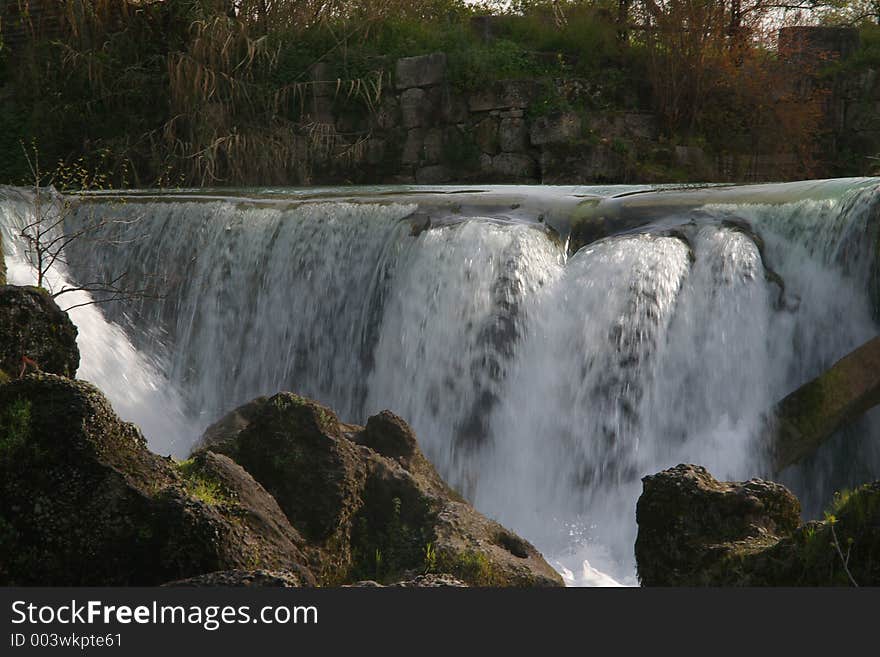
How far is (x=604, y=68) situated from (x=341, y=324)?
8413 mm

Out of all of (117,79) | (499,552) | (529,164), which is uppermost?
→ (117,79)

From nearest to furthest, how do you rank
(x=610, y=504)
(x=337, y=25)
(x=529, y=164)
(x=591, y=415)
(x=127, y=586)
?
Answer: (x=127, y=586) < (x=610, y=504) < (x=591, y=415) < (x=529, y=164) < (x=337, y=25)

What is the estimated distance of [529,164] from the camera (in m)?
13.8

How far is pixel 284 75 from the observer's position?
47.2 ft

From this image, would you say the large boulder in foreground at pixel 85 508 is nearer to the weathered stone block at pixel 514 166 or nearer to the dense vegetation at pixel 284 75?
the dense vegetation at pixel 284 75

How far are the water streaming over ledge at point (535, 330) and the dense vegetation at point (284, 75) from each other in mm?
5334

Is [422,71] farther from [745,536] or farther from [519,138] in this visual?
[745,536]

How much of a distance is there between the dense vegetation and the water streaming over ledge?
5.33m

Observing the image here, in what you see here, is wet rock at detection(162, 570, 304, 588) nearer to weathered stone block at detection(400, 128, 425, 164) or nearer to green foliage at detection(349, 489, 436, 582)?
green foliage at detection(349, 489, 436, 582)

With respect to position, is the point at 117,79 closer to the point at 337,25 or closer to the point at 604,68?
the point at 337,25

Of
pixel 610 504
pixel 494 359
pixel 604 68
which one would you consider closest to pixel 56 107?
pixel 604 68

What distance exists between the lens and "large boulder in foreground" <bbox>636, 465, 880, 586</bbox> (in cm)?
303

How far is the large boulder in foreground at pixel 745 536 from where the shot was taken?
3031mm

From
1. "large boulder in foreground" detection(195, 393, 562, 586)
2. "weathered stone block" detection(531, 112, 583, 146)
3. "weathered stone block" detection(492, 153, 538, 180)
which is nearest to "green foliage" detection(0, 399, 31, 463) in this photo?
"large boulder in foreground" detection(195, 393, 562, 586)
